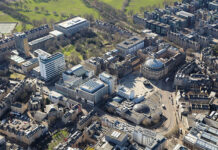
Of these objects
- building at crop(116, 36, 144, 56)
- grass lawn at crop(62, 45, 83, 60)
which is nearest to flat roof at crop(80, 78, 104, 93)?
grass lawn at crop(62, 45, 83, 60)

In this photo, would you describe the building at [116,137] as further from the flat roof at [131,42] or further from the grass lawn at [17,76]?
the flat roof at [131,42]

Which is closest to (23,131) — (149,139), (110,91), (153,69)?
(110,91)

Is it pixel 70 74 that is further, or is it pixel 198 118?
pixel 70 74

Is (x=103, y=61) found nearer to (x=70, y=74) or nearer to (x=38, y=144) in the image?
(x=70, y=74)

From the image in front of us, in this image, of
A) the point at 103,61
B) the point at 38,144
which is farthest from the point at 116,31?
the point at 38,144

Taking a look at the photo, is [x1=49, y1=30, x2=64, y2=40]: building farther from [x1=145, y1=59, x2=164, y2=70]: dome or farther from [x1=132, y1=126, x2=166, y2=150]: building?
[x1=132, y1=126, x2=166, y2=150]: building

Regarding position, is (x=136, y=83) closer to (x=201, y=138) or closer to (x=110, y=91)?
(x=110, y=91)
